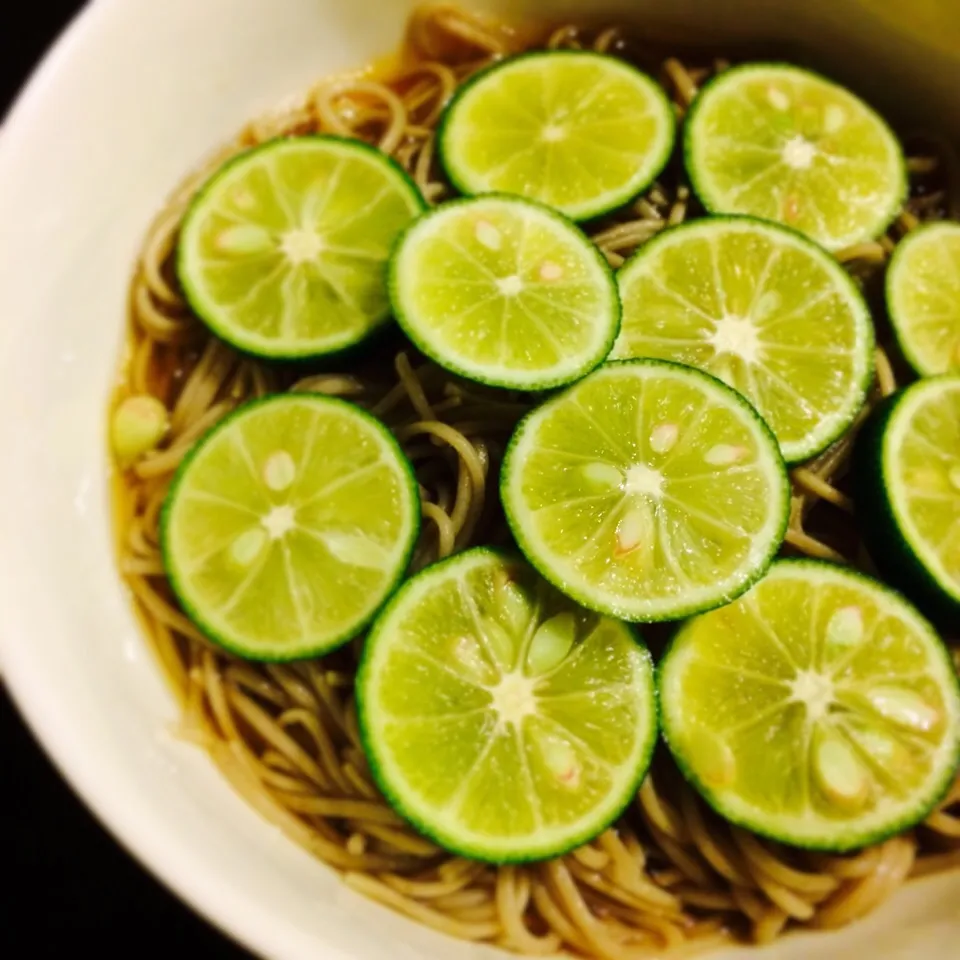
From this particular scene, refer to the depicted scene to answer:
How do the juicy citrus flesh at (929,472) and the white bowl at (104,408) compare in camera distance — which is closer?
the white bowl at (104,408)

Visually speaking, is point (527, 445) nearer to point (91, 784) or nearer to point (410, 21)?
point (91, 784)

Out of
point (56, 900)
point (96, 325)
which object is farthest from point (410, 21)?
point (56, 900)

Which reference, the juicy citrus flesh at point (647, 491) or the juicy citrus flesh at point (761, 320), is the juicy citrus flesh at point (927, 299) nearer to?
the juicy citrus flesh at point (761, 320)

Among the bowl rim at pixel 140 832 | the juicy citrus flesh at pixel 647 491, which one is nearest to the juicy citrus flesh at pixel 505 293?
the juicy citrus flesh at pixel 647 491

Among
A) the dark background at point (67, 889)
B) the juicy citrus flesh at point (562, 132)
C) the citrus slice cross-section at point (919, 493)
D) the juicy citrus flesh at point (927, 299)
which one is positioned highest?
the juicy citrus flesh at point (562, 132)

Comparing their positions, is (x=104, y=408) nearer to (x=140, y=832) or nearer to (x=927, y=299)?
(x=140, y=832)

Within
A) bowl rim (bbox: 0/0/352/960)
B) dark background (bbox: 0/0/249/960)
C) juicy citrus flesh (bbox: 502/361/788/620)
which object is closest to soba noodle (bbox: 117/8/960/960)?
juicy citrus flesh (bbox: 502/361/788/620)

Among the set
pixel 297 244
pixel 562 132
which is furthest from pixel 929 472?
pixel 297 244
